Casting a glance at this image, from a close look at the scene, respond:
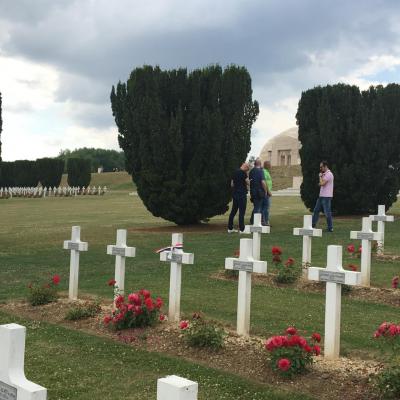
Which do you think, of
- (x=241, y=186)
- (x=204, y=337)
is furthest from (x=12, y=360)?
(x=241, y=186)

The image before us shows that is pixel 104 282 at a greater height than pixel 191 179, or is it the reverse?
pixel 191 179

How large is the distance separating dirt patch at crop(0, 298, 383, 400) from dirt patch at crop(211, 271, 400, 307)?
7.94 ft

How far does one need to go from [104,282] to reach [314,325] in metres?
3.49

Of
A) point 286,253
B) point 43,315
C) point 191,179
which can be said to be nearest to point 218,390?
point 43,315

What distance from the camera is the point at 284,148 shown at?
259 feet

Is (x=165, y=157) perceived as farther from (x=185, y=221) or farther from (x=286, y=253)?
(x=286, y=253)

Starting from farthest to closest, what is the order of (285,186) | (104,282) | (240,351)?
1. (285,186)
2. (104,282)
3. (240,351)

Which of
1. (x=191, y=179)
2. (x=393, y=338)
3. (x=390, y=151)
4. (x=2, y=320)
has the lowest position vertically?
(x=2, y=320)

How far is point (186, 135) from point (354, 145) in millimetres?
5547

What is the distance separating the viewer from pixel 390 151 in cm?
1738

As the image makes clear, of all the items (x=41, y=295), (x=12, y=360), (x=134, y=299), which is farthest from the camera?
(x=41, y=295)

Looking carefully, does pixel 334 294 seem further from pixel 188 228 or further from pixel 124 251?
pixel 188 228

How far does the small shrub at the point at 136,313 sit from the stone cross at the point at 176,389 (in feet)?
11.0

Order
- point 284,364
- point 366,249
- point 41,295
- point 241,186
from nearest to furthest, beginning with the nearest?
point 284,364, point 41,295, point 366,249, point 241,186
